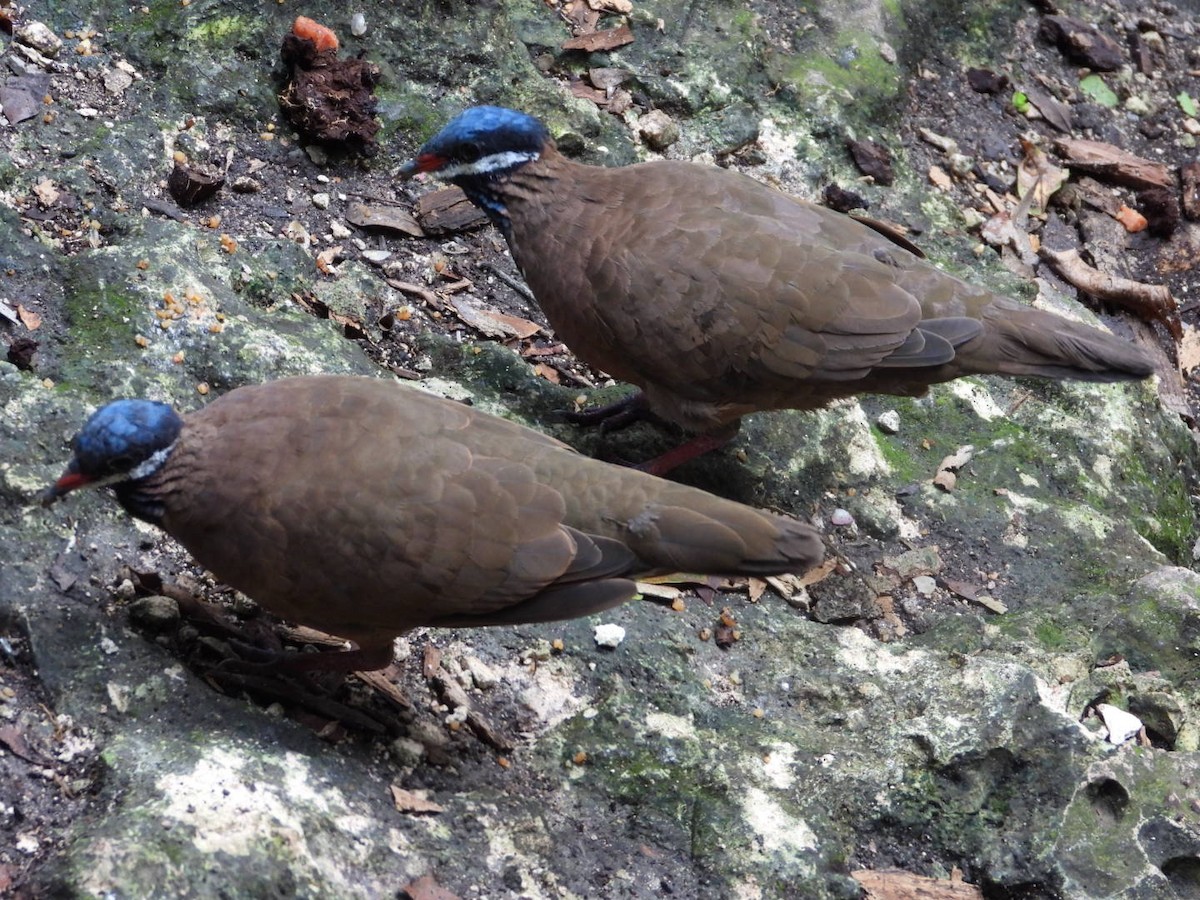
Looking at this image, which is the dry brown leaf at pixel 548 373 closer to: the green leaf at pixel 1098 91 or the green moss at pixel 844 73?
the green moss at pixel 844 73

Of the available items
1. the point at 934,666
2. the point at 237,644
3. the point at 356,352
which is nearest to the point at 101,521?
the point at 237,644

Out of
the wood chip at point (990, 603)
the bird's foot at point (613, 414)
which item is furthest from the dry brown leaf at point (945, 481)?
the bird's foot at point (613, 414)

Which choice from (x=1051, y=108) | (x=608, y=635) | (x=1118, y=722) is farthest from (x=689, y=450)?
(x=1051, y=108)

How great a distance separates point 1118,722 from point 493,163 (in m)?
3.04

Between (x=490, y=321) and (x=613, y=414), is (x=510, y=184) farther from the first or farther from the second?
(x=613, y=414)

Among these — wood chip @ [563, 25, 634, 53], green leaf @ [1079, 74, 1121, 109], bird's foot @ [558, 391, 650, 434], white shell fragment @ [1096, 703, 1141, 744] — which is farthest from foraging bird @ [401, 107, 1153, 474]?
green leaf @ [1079, 74, 1121, 109]

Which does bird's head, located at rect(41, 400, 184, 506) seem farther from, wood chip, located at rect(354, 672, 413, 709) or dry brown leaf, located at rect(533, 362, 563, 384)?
dry brown leaf, located at rect(533, 362, 563, 384)

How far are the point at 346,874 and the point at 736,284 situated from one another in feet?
8.48

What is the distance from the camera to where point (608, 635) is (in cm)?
427

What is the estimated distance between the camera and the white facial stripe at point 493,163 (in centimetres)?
511

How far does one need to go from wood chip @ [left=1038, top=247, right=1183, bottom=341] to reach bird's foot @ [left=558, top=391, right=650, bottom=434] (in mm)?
2871

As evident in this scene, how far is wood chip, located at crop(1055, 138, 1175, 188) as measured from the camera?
756 cm

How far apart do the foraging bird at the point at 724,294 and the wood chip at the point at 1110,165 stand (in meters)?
2.90

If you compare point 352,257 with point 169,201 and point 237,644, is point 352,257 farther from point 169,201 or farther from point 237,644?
point 237,644
